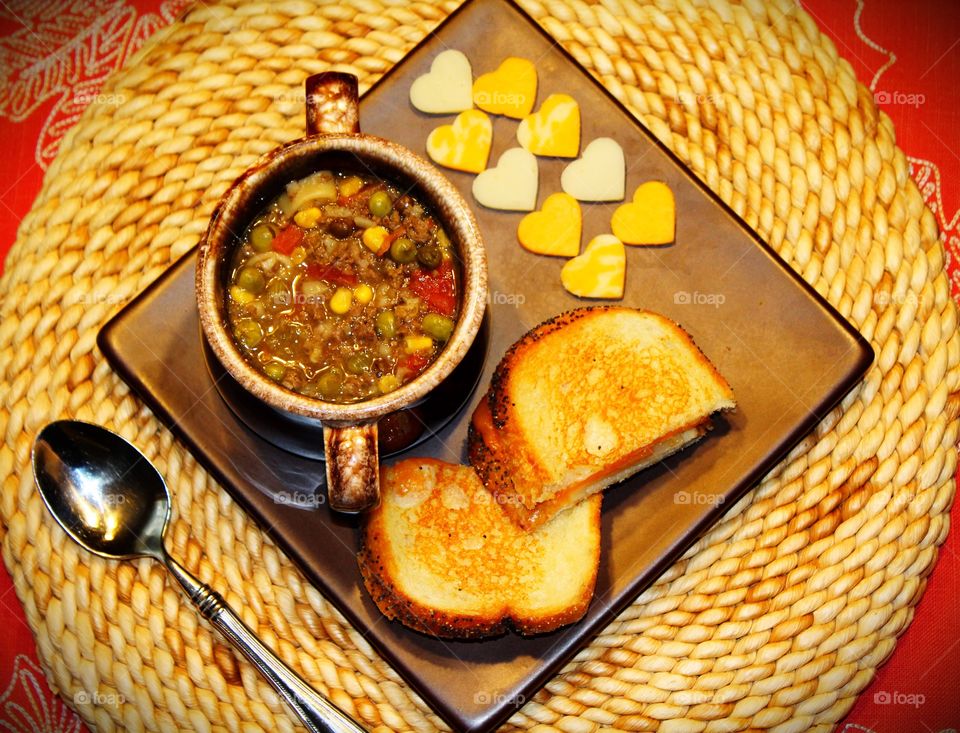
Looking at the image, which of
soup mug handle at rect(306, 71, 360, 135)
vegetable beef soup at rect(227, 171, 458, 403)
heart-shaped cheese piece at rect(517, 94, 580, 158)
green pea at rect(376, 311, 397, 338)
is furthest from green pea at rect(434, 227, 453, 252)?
heart-shaped cheese piece at rect(517, 94, 580, 158)

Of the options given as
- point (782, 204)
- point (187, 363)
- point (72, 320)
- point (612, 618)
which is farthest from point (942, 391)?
point (72, 320)

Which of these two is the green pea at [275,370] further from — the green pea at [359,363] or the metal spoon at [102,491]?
the metal spoon at [102,491]

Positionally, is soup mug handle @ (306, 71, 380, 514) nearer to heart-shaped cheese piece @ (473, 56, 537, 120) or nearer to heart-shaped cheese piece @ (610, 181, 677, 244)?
heart-shaped cheese piece @ (610, 181, 677, 244)

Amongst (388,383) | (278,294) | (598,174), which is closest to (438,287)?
(388,383)

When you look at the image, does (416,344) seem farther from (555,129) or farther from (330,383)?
(555,129)

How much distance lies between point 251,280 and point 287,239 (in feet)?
0.52

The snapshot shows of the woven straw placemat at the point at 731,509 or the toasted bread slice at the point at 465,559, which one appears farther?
the woven straw placemat at the point at 731,509

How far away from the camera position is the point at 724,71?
3234 mm

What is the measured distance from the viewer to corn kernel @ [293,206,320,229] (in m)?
2.57

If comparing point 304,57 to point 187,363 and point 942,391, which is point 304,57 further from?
point 942,391

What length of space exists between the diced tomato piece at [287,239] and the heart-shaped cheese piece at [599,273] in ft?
2.73

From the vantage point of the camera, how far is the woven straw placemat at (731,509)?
2908mm

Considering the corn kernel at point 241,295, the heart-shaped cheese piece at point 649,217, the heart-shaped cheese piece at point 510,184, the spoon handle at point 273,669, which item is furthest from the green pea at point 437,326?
the spoon handle at point 273,669

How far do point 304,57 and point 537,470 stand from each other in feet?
5.47
